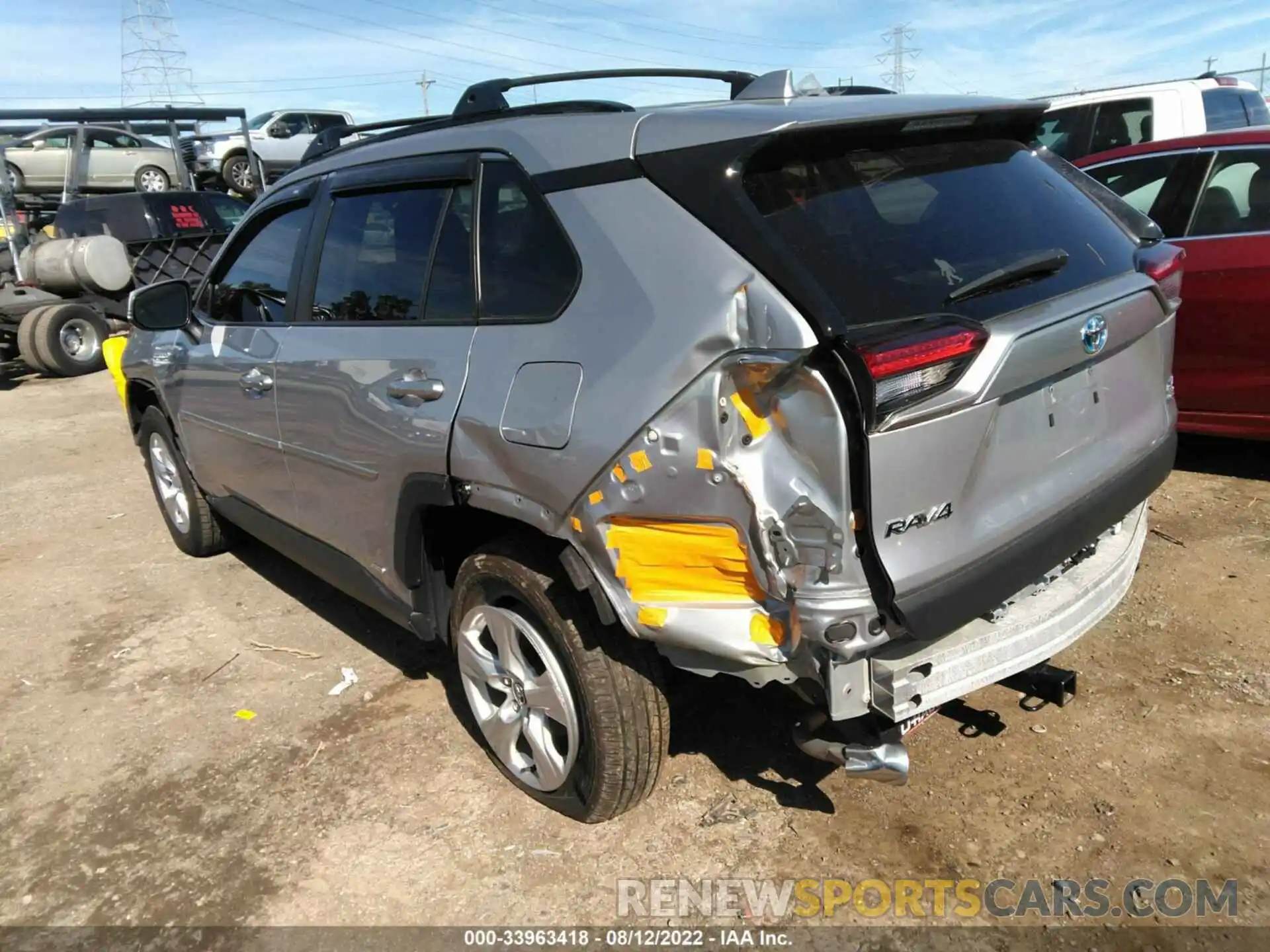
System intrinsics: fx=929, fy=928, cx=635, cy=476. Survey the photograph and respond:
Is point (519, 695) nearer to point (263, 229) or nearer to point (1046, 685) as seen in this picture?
point (1046, 685)

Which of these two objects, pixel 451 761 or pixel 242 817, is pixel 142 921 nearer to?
pixel 242 817

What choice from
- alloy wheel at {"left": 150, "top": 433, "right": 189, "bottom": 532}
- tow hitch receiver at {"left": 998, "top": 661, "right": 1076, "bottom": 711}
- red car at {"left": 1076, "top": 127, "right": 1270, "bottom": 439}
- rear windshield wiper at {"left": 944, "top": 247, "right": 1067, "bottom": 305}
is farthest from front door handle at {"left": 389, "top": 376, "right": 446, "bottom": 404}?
red car at {"left": 1076, "top": 127, "right": 1270, "bottom": 439}

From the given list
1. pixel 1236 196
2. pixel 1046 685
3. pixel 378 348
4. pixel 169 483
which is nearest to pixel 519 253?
pixel 378 348

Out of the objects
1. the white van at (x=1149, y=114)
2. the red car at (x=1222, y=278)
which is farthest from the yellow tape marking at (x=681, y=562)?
the white van at (x=1149, y=114)

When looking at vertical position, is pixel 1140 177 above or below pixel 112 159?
below

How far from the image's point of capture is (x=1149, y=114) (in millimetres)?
7766

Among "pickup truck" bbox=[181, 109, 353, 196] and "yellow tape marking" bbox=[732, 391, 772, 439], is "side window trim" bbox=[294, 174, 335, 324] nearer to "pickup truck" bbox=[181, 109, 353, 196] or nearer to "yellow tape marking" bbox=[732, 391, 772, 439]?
"yellow tape marking" bbox=[732, 391, 772, 439]

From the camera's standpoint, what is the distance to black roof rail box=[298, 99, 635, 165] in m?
2.65

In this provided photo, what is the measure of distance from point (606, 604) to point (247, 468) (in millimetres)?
2335

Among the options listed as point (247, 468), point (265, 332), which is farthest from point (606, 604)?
point (247, 468)

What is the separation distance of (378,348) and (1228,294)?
404cm

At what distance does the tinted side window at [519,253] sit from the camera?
2393mm

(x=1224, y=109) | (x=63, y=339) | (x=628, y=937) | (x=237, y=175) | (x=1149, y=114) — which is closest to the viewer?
(x=628, y=937)

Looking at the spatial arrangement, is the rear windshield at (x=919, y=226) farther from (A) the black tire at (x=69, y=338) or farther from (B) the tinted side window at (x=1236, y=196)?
(A) the black tire at (x=69, y=338)
